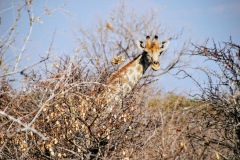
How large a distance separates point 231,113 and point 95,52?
38.1ft

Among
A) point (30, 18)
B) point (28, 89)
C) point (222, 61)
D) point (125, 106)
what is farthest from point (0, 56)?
point (222, 61)

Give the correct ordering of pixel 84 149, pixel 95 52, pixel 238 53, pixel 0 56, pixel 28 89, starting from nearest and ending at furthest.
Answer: pixel 0 56 → pixel 238 53 → pixel 84 149 → pixel 28 89 → pixel 95 52

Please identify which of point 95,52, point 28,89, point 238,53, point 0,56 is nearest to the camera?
point 0,56

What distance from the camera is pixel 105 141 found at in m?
4.64

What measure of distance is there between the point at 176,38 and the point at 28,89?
12.4 meters

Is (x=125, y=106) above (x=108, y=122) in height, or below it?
above

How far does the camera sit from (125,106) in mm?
4719

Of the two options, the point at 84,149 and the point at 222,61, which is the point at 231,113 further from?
the point at 84,149

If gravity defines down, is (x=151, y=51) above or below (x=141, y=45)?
below

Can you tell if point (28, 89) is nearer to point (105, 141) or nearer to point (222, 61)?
point (105, 141)

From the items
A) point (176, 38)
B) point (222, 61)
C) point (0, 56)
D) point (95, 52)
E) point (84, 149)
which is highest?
point (176, 38)

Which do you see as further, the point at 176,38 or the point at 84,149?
the point at 176,38

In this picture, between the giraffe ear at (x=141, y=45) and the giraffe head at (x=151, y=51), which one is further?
the giraffe ear at (x=141, y=45)

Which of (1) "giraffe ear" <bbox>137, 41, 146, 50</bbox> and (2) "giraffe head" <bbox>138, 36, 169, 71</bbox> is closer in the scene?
(2) "giraffe head" <bbox>138, 36, 169, 71</bbox>
